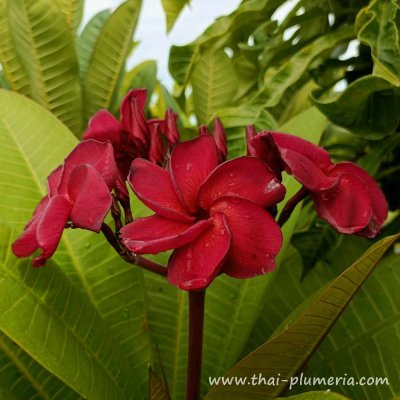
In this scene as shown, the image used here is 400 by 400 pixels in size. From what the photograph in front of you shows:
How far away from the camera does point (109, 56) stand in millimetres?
1120

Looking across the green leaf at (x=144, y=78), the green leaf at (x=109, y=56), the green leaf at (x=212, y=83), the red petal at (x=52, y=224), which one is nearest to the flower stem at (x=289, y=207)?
the red petal at (x=52, y=224)

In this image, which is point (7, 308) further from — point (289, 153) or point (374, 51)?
point (374, 51)

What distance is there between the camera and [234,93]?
1.10 m

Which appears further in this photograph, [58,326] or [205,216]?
[58,326]

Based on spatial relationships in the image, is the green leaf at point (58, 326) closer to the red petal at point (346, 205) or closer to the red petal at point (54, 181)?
the red petal at point (54, 181)

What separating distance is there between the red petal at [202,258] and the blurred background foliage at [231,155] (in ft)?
0.52

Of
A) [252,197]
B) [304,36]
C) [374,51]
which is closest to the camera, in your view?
[252,197]

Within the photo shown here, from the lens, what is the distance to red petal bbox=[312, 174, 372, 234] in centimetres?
55

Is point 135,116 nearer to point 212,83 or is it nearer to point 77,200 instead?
point 77,200

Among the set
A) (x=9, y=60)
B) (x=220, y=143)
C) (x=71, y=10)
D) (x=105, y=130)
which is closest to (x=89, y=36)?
(x=71, y=10)

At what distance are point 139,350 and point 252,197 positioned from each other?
0.35 m

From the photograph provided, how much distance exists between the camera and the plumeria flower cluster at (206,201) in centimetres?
49

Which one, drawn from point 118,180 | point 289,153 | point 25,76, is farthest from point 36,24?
point 289,153

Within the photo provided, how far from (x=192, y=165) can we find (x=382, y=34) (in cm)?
34
